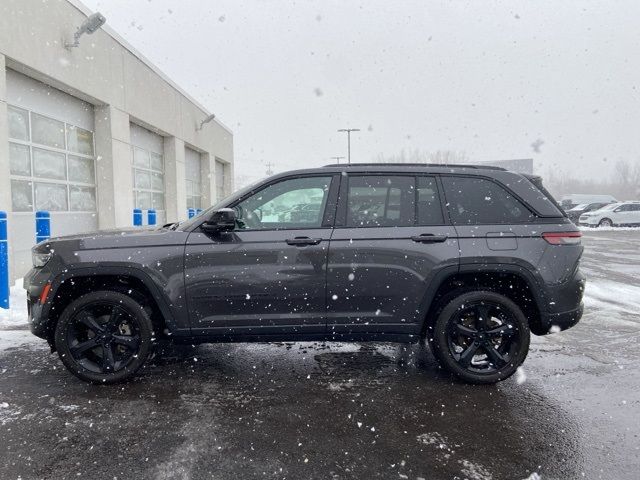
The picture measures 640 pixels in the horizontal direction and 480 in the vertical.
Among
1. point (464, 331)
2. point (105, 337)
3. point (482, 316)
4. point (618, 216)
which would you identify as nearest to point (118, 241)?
point (105, 337)

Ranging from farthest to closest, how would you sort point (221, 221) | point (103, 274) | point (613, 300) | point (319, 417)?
point (613, 300) < point (103, 274) < point (221, 221) < point (319, 417)

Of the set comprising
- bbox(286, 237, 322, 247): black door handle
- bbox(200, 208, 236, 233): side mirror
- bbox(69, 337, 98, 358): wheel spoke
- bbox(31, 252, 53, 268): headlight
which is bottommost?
bbox(69, 337, 98, 358): wheel spoke

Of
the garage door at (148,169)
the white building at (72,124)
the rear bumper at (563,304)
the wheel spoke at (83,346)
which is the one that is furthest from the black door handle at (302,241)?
the garage door at (148,169)

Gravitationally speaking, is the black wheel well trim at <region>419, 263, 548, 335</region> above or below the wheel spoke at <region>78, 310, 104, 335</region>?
above

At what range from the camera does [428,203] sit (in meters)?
3.69

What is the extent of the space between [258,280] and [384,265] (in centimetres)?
103

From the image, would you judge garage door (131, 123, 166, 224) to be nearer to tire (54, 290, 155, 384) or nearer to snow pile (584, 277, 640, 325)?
tire (54, 290, 155, 384)

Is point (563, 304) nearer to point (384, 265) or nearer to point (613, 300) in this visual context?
point (384, 265)

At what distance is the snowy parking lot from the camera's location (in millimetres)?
2471

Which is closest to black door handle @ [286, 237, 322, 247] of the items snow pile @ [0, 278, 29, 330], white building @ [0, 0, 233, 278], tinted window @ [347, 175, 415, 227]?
tinted window @ [347, 175, 415, 227]

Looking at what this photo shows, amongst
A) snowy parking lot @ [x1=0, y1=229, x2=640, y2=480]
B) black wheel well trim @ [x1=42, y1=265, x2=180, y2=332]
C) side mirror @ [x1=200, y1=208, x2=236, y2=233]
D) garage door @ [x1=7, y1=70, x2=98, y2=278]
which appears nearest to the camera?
snowy parking lot @ [x1=0, y1=229, x2=640, y2=480]

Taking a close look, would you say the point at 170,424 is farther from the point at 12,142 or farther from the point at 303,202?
the point at 12,142

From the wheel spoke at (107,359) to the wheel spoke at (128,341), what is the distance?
0.32 feet

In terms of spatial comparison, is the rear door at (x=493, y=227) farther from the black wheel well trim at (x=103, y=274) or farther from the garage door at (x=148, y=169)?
the garage door at (x=148, y=169)
